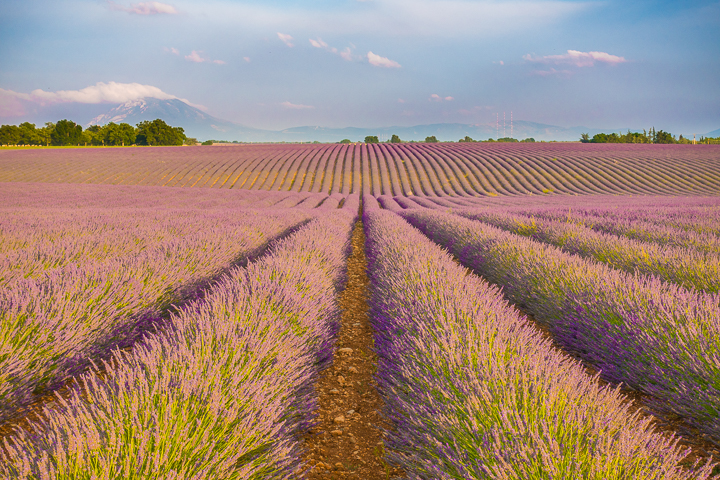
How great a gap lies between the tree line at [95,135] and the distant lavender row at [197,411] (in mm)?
76194

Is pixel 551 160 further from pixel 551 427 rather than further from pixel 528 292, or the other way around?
pixel 551 427

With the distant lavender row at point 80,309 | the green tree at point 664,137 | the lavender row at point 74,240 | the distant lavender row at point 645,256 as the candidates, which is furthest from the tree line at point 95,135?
the green tree at point 664,137

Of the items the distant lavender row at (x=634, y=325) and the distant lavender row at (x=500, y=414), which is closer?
the distant lavender row at (x=500, y=414)

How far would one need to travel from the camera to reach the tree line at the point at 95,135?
6625cm

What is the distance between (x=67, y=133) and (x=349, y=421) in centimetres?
9259

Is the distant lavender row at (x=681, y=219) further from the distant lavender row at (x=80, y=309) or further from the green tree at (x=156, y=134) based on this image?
the green tree at (x=156, y=134)

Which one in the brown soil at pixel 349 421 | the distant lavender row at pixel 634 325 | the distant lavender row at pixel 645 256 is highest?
the distant lavender row at pixel 645 256

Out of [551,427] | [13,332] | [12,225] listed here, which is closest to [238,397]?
[551,427]

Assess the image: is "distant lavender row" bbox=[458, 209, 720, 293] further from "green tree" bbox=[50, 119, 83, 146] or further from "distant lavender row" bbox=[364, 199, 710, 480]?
"green tree" bbox=[50, 119, 83, 146]

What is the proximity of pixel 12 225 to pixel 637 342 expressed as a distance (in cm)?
984

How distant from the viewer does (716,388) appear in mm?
2154

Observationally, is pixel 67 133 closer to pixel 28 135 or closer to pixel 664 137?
pixel 28 135

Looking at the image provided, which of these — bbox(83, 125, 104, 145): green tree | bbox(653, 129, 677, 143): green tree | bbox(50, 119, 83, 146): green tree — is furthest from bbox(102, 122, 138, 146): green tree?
bbox(653, 129, 677, 143): green tree

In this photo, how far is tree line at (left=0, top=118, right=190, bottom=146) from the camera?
217 ft
